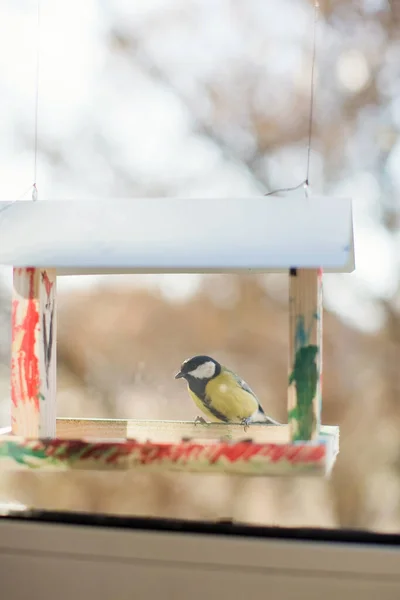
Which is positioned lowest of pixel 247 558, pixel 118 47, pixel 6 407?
pixel 247 558

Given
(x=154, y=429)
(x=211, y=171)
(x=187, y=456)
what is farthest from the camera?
(x=211, y=171)

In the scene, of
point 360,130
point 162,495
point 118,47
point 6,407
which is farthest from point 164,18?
point 162,495

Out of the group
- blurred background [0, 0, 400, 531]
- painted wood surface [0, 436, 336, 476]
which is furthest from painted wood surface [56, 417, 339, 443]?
blurred background [0, 0, 400, 531]

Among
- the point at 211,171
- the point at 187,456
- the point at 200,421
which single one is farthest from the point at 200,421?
the point at 211,171

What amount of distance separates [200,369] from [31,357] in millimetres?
238

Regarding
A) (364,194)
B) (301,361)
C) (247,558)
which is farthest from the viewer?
(364,194)

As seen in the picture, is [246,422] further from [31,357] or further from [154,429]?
[31,357]

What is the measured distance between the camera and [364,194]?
1.42m

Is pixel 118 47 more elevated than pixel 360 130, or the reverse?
pixel 118 47

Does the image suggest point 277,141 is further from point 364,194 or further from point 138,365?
point 138,365

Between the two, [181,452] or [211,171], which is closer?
[181,452]

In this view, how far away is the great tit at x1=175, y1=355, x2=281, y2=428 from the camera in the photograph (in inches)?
34.1

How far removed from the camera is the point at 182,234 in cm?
71

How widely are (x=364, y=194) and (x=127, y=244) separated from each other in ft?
2.78
